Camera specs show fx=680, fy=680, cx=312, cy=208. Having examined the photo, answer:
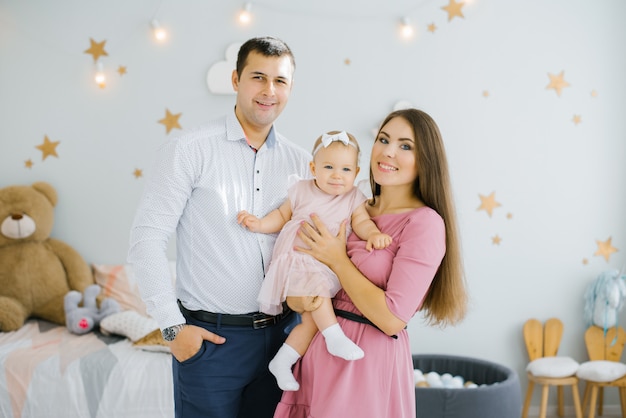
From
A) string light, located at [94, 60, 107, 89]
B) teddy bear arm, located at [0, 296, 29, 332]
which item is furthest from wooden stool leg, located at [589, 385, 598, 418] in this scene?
string light, located at [94, 60, 107, 89]

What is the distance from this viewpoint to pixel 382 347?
1753mm

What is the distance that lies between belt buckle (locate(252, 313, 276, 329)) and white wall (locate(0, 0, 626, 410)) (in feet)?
6.37

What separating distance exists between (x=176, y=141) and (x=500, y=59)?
2.50 metres

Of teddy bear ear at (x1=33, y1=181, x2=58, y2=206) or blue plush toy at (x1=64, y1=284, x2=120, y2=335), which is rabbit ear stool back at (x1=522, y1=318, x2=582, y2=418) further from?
teddy bear ear at (x1=33, y1=181, x2=58, y2=206)

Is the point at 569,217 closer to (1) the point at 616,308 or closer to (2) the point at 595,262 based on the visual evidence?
(2) the point at 595,262

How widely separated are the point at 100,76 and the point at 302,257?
2294 millimetres

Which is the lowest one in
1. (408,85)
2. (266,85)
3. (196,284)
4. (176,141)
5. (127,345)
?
(127,345)

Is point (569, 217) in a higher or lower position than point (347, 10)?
lower

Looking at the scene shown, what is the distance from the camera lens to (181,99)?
368 cm

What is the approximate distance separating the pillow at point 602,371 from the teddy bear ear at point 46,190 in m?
2.93

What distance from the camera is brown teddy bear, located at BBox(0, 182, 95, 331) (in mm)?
3439

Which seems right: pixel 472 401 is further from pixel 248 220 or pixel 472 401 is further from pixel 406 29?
pixel 406 29

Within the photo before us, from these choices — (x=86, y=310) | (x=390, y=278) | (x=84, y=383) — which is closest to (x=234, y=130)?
(x=390, y=278)

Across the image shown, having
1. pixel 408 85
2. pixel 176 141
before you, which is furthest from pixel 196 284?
pixel 408 85
